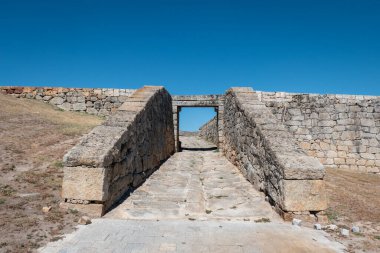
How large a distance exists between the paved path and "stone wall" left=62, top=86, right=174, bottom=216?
0.29m

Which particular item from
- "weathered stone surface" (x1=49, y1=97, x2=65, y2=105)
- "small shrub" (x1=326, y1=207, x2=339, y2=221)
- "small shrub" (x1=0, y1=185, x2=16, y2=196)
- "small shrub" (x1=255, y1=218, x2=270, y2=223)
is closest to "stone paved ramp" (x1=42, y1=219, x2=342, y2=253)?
"small shrub" (x1=255, y1=218, x2=270, y2=223)

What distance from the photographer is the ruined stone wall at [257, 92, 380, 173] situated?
1167 cm

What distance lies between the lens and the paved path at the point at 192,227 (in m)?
3.47

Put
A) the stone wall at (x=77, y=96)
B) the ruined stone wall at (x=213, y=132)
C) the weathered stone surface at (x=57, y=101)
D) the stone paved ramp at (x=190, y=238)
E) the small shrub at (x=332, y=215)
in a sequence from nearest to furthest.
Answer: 1. the stone paved ramp at (x=190, y=238)
2. the small shrub at (x=332, y=215)
3. the stone wall at (x=77, y=96)
4. the weathered stone surface at (x=57, y=101)
5. the ruined stone wall at (x=213, y=132)

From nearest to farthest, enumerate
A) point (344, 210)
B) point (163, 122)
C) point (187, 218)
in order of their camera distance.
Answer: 1. point (187, 218)
2. point (344, 210)
3. point (163, 122)

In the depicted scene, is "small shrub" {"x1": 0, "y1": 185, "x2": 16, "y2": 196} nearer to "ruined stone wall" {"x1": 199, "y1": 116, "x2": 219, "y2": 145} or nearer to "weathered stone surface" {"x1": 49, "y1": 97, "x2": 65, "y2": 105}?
"weathered stone surface" {"x1": 49, "y1": 97, "x2": 65, "y2": 105}

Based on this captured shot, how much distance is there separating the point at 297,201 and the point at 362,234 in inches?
35.8

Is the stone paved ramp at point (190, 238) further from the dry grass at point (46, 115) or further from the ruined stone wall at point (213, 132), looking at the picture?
the ruined stone wall at point (213, 132)

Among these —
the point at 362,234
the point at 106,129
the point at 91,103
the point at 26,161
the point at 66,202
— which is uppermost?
the point at 91,103

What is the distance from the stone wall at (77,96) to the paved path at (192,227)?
7741 mm

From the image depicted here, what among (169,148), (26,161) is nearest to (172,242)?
(26,161)

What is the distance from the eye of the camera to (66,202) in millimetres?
4703

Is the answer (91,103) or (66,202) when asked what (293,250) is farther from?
(91,103)

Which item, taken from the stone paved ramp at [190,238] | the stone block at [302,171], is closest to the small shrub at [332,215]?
the stone block at [302,171]
